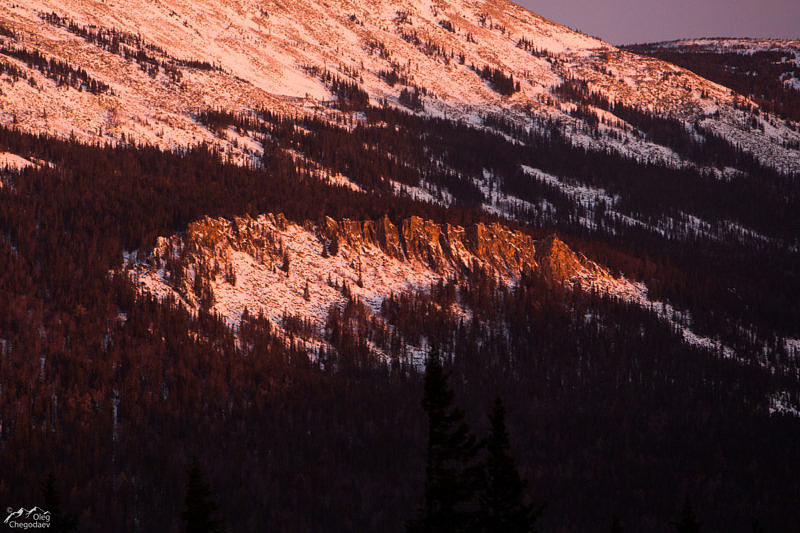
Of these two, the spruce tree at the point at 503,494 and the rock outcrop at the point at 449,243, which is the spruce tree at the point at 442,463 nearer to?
the spruce tree at the point at 503,494

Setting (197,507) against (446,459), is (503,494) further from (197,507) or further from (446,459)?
(197,507)

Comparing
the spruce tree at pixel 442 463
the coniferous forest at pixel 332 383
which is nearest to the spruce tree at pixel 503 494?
the spruce tree at pixel 442 463

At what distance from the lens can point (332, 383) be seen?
104 meters

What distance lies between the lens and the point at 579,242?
15562 cm

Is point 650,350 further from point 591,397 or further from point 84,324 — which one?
point 84,324

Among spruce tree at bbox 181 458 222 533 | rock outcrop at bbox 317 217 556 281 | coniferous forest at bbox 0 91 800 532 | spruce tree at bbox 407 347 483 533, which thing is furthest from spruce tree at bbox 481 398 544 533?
rock outcrop at bbox 317 217 556 281

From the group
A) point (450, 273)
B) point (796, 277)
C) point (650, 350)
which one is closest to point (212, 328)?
point (450, 273)

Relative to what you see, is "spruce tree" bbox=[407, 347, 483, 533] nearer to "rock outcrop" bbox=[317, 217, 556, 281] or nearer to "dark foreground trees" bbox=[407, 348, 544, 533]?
"dark foreground trees" bbox=[407, 348, 544, 533]

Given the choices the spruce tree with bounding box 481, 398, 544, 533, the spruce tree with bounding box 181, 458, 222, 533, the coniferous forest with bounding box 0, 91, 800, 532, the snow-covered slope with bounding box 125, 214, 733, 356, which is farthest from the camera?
A: the snow-covered slope with bounding box 125, 214, 733, 356

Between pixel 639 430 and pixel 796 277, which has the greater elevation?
pixel 796 277

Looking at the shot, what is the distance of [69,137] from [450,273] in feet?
201

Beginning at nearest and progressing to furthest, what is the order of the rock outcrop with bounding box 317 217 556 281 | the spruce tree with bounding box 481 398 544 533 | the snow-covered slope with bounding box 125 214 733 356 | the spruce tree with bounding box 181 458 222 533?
the spruce tree with bounding box 481 398 544 533
the spruce tree with bounding box 181 458 222 533
the snow-covered slope with bounding box 125 214 733 356
the rock outcrop with bounding box 317 217 556 281

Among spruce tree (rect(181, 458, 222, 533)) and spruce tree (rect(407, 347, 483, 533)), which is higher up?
spruce tree (rect(407, 347, 483, 533))

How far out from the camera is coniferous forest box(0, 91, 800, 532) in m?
84.2
